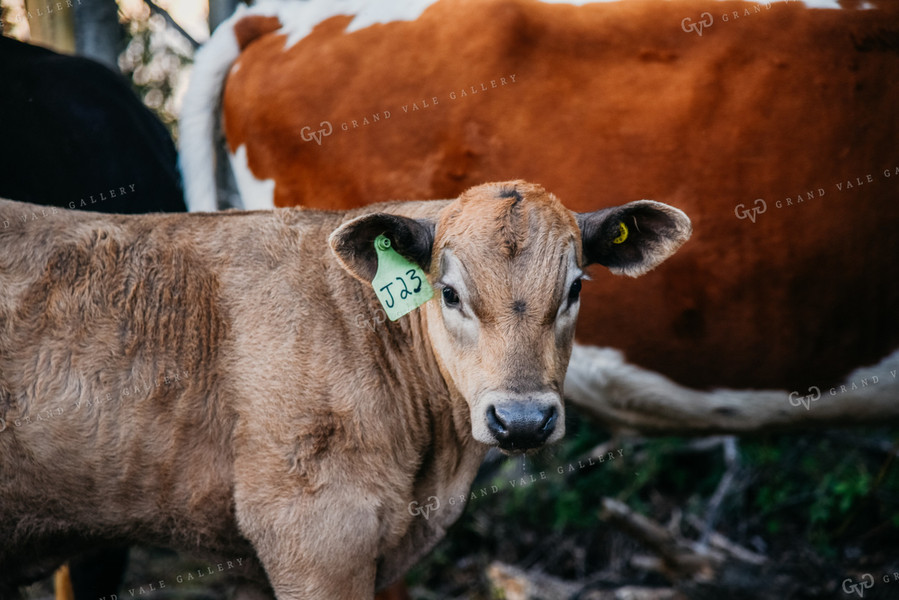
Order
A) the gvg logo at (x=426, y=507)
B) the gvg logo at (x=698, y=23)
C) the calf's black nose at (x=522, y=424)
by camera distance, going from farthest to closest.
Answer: the gvg logo at (x=698, y=23), the gvg logo at (x=426, y=507), the calf's black nose at (x=522, y=424)

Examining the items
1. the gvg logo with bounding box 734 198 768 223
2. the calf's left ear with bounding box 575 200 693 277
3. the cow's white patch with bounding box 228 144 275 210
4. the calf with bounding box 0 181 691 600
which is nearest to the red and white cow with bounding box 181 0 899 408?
the gvg logo with bounding box 734 198 768 223

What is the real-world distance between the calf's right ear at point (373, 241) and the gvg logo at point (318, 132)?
1.50 m

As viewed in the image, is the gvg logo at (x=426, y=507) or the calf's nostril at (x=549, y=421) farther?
the gvg logo at (x=426, y=507)

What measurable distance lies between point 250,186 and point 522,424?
2486mm

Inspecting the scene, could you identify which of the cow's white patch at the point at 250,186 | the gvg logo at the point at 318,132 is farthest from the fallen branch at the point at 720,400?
the cow's white patch at the point at 250,186

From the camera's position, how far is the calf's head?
8.17 feet

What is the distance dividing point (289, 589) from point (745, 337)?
2301 mm

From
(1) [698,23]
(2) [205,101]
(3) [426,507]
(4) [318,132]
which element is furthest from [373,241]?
(2) [205,101]

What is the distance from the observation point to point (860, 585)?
414cm

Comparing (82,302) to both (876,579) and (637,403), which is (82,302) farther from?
(876,579)

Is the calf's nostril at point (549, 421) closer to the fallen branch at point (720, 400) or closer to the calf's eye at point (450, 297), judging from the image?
the calf's eye at point (450, 297)

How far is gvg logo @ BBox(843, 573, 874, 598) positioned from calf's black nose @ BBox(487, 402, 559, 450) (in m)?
2.48

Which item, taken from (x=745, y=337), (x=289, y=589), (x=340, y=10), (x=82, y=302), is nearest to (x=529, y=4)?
(x=340, y=10)

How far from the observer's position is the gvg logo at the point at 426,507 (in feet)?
9.50
